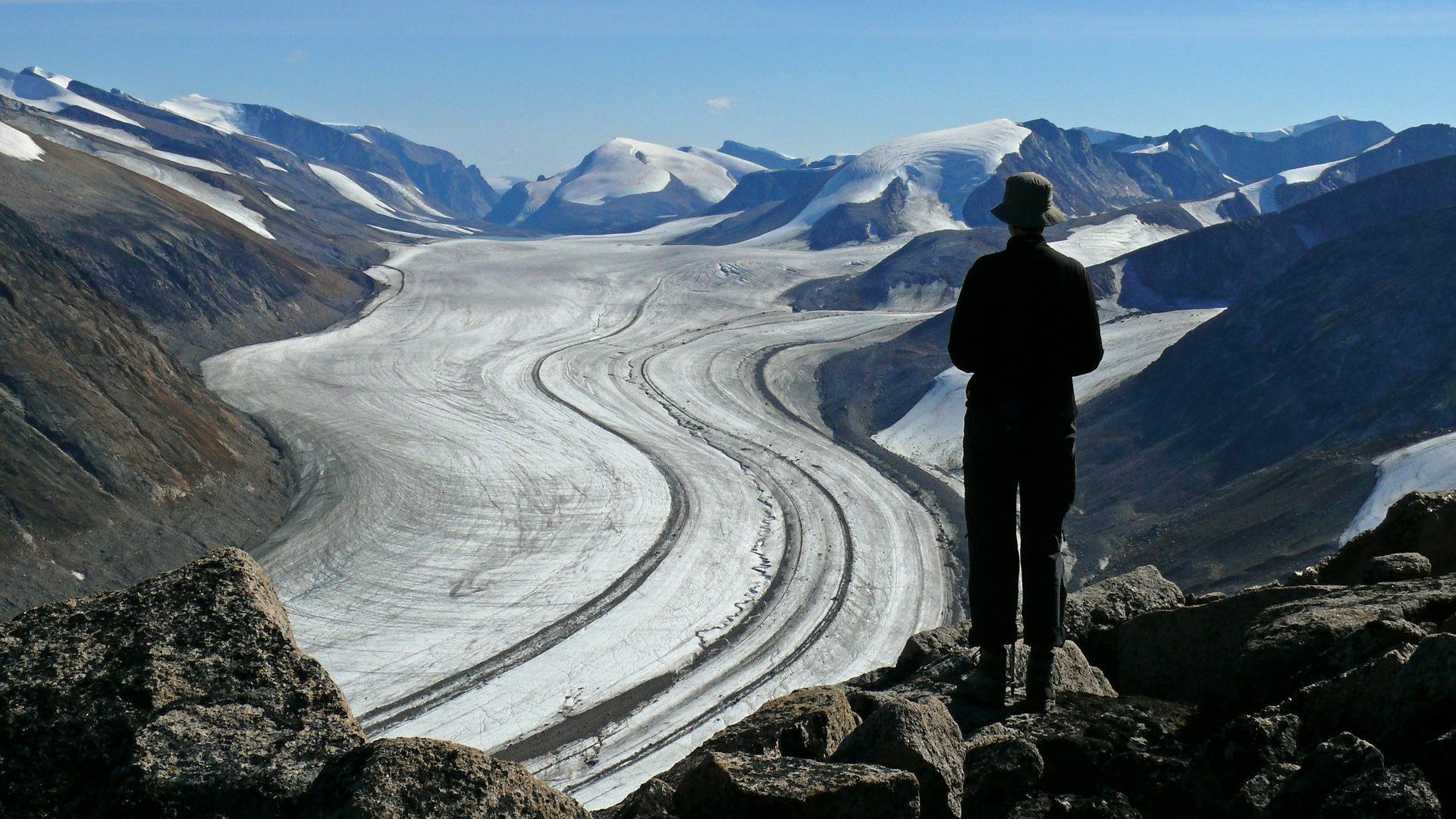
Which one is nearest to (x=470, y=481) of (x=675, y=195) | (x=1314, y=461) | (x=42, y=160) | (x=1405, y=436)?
(x=1314, y=461)

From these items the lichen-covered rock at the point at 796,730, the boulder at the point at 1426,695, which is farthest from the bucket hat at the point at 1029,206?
the lichen-covered rock at the point at 796,730

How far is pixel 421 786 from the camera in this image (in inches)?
107

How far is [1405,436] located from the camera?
16.5 metres

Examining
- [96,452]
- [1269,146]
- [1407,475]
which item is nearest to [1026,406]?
[1407,475]

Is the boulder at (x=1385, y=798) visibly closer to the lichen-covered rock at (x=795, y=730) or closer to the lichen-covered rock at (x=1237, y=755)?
the lichen-covered rock at (x=1237, y=755)

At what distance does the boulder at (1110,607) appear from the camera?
188 inches

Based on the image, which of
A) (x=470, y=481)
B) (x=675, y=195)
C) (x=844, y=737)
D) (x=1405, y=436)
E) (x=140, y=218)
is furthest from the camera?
(x=675, y=195)

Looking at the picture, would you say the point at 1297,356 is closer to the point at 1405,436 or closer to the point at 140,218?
the point at 1405,436

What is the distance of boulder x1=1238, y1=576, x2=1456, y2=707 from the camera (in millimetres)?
3479

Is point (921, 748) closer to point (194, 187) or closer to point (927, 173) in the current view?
point (194, 187)

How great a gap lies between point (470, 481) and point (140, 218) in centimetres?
2435

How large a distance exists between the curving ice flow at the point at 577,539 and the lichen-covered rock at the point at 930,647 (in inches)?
247

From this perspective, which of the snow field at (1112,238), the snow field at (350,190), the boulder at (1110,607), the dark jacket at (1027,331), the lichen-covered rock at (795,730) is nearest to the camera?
the lichen-covered rock at (795,730)

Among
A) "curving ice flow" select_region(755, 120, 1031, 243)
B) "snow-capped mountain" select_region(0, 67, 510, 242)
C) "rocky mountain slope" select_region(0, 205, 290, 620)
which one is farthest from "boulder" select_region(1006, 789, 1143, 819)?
"curving ice flow" select_region(755, 120, 1031, 243)
